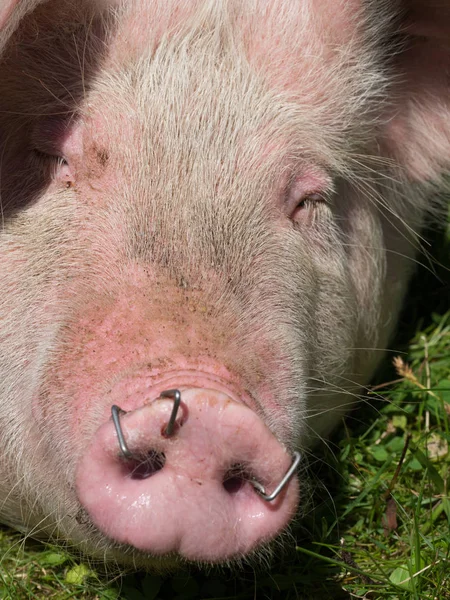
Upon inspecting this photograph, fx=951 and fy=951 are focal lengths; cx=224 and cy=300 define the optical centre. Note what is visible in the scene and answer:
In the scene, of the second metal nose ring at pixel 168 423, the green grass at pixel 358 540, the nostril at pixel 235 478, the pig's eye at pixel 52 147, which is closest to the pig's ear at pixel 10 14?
the pig's eye at pixel 52 147

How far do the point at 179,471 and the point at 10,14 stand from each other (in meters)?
1.38

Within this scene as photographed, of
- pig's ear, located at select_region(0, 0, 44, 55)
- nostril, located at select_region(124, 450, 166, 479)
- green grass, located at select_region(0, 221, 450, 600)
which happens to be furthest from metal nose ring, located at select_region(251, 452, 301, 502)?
pig's ear, located at select_region(0, 0, 44, 55)

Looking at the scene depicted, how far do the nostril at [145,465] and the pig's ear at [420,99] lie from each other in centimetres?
192

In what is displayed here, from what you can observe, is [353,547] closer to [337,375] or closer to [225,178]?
[337,375]

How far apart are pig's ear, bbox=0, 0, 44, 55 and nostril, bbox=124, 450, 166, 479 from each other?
1268 mm

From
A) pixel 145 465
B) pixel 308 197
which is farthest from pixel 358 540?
pixel 145 465

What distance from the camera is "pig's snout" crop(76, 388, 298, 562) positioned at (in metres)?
2.34

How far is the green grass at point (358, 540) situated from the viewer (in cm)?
325

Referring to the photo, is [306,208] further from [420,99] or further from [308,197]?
[420,99]

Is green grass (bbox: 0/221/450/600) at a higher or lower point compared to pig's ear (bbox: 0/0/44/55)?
lower

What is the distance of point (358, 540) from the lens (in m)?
3.55

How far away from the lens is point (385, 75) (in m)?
3.74

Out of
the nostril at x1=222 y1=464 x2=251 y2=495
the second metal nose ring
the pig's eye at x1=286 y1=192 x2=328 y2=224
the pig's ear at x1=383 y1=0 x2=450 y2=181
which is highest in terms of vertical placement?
the pig's ear at x1=383 y1=0 x2=450 y2=181

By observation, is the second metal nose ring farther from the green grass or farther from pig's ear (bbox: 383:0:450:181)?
pig's ear (bbox: 383:0:450:181)
